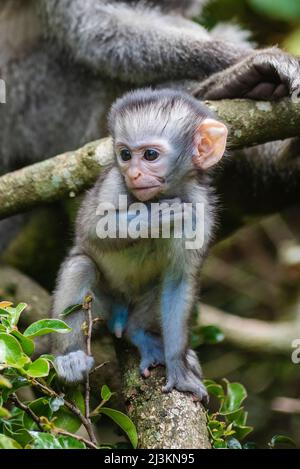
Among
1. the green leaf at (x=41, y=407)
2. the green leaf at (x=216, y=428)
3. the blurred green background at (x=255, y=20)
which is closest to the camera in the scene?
the green leaf at (x=41, y=407)

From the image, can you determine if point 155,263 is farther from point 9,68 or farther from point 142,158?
point 9,68

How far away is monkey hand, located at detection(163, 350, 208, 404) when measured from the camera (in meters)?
2.90

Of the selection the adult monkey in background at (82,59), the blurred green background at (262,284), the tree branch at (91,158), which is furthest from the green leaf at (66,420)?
the blurred green background at (262,284)

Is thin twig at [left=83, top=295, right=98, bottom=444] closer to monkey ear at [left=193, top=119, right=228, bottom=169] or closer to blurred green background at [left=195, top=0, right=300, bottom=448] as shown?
monkey ear at [left=193, top=119, right=228, bottom=169]

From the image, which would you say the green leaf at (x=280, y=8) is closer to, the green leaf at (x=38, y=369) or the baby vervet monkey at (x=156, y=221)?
the baby vervet monkey at (x=156, y=221)

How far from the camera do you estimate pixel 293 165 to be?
14.0 ft

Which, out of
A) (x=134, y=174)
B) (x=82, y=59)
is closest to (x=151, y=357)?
(x=134, y=174)

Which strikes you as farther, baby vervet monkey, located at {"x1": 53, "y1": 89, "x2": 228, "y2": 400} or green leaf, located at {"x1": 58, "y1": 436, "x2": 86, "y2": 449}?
baby vervet monkey, located at {"x1": 53, "y1": 89, "x2": 228, "y2": 400}

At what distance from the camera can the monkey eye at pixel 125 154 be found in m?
3.00

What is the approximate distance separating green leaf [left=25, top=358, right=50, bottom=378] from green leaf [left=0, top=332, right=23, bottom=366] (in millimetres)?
51

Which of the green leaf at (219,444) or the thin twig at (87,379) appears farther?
the green leaf at (219,444)

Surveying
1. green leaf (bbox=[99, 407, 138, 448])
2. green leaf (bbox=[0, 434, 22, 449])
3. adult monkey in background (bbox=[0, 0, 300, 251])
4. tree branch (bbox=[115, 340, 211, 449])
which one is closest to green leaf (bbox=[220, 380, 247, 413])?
tree branch (bbox=[115, 340, 211, 449])

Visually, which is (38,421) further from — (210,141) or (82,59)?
(82,59)

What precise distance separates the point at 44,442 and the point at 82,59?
2704 millimetres
